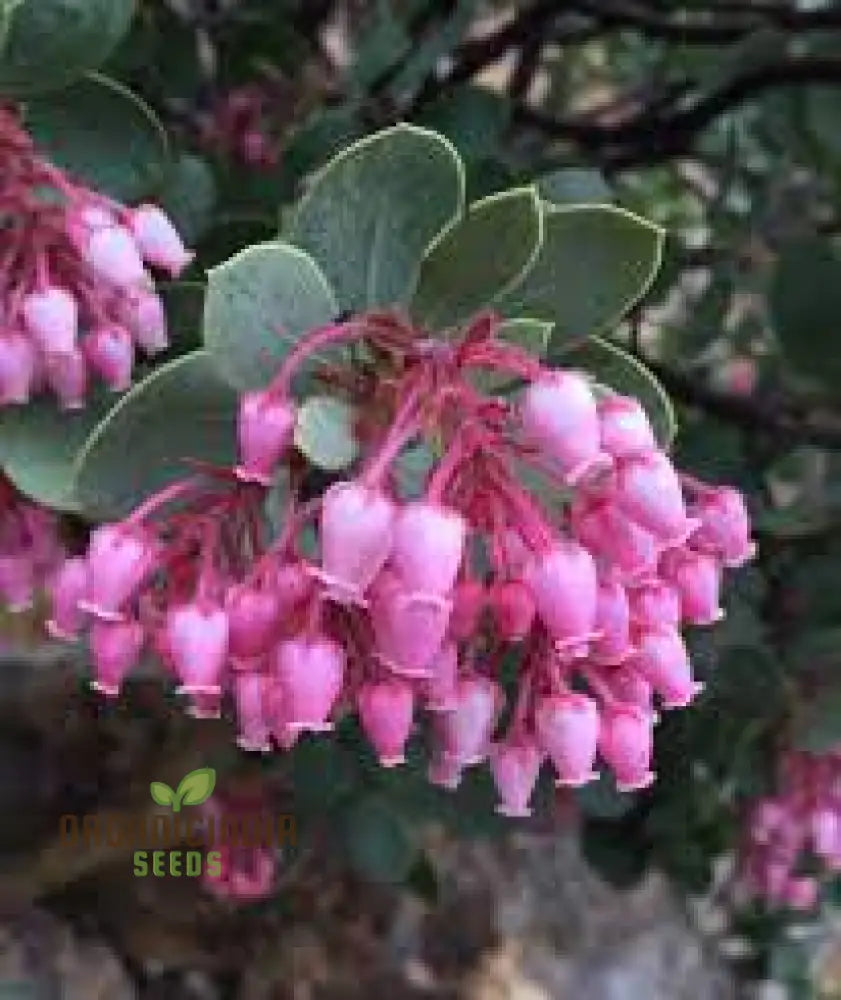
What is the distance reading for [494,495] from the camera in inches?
28.7

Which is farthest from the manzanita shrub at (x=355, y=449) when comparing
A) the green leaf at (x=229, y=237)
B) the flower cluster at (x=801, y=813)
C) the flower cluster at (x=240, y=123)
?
the flower cluster at (x=240, y=123)

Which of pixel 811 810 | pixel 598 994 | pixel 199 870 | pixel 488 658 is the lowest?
pixel 598 994

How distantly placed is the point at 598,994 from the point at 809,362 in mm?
1466

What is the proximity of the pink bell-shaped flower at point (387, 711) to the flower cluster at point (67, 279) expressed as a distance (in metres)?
0.23

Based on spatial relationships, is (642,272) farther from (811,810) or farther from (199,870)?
(199,870)

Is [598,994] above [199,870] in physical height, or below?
below

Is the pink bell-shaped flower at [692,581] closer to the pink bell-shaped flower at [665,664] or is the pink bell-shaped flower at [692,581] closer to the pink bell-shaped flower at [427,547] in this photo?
the pink bell-shaped flower at [665,664]

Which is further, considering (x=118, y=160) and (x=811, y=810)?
(x=811, y=810)

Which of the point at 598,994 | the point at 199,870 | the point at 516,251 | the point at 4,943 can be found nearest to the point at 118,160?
the point at 516,251

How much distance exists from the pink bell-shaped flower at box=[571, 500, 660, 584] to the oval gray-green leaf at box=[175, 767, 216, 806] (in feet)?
3.05

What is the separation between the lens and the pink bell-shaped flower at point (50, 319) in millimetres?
842

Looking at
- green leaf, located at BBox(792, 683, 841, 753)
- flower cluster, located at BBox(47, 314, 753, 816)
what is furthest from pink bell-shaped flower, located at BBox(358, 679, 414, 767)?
green leaf, located at BBox(792, 683, 841, 753)

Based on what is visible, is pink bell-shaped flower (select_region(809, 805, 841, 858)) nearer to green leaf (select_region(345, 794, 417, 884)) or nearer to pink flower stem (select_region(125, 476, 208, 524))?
green leaf (select_region(345, 794, 417, 884))

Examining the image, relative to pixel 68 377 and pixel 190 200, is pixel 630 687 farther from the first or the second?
pixel 190 200
